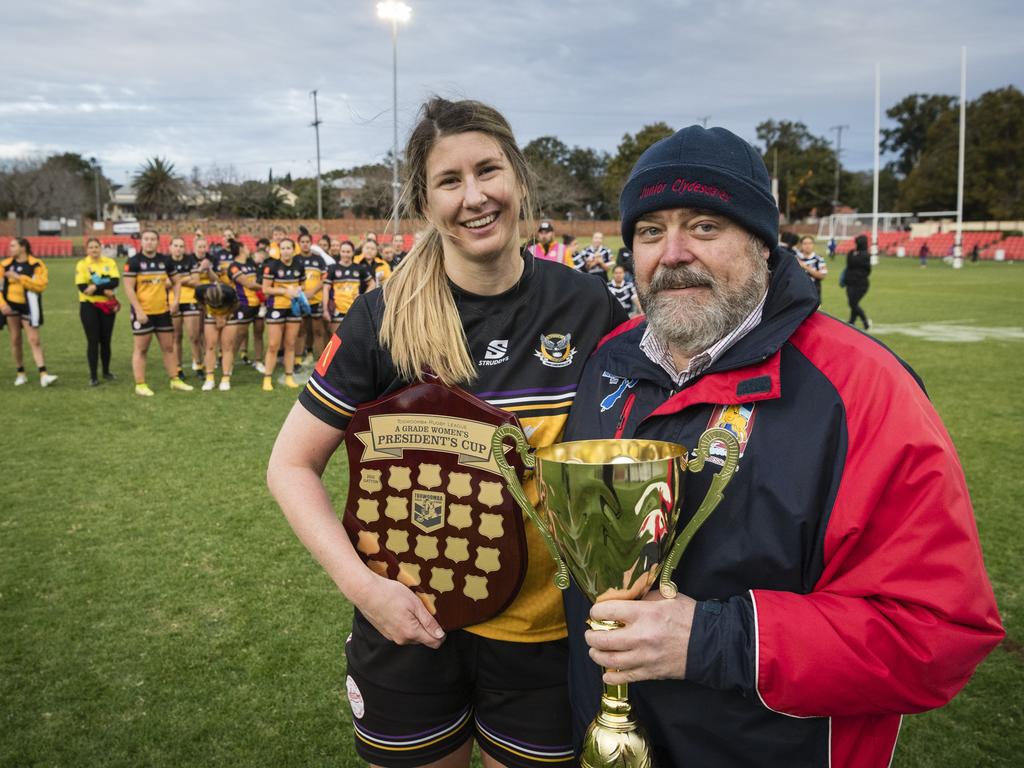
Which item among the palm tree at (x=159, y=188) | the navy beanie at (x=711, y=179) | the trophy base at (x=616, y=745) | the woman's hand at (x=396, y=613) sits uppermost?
the palm tree at (x=159, y=188)

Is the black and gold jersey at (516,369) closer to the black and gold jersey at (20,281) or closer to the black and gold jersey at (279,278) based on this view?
the black and gold jersey at (279,278)

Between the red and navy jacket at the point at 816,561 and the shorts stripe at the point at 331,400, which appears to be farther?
the shorts stripe at the point at 331,400

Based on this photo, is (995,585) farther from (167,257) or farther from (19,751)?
(167,257)

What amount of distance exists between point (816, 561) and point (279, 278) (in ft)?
34.0

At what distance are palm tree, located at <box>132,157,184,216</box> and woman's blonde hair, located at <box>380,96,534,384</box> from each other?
79.3m

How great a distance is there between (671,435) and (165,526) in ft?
16.4

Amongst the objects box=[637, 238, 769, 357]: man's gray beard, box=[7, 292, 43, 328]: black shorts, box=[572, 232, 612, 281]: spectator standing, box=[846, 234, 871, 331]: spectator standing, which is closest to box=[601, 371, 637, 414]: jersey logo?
box=[637, 238, 769, 357]: man's gray beard

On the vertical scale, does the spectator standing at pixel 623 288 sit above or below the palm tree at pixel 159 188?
below

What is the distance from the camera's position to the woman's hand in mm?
1710

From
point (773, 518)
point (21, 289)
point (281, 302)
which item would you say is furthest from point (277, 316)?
point (773, 518)

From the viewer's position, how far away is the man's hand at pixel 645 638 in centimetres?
127

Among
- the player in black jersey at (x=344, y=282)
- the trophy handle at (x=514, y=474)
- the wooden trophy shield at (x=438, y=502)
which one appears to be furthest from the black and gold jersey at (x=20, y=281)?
the trophy handle at (x=514, y=474)

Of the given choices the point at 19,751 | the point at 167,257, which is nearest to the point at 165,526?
the point at 19,751

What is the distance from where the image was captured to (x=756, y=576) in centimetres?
136
